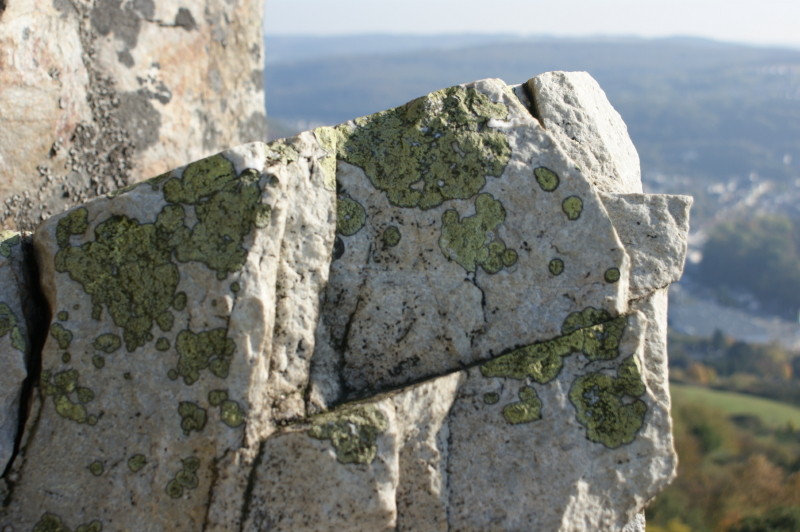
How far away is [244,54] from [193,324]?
5752 mm

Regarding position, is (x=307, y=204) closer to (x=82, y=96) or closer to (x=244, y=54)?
(x=82, y=96)

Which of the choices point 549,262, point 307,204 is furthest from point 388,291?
point 549,262

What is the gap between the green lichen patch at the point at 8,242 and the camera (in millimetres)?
4738

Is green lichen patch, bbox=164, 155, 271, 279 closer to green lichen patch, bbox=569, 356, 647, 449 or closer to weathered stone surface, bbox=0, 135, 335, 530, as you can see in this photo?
weathered stone surface, bbox=0, 135, 335, 530

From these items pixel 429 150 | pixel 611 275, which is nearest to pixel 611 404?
pixel 611 275

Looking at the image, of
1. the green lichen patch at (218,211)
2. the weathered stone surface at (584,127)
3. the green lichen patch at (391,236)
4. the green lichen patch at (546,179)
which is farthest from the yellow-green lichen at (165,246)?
the weathered stone surface at (584,127)

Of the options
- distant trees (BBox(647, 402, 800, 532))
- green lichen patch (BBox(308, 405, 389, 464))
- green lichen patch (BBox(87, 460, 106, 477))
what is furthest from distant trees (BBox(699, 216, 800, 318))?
green lichen patch (BBox(87, 460, 106, 477))

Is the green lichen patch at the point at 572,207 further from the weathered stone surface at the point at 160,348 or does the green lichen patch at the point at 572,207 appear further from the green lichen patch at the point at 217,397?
the green lichen patch at the point at 217,397

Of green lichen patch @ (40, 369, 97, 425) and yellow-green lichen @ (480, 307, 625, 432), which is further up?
yellow-green lichen @ (480, 307, 625, 432)

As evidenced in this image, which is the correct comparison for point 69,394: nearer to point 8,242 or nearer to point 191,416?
point 191,416

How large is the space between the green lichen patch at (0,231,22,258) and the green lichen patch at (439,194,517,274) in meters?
2.91

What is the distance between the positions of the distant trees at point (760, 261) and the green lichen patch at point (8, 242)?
177043 millimetres

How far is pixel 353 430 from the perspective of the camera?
4207 millimetres

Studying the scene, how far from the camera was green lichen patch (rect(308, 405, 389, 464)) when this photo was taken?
13.7 feet
